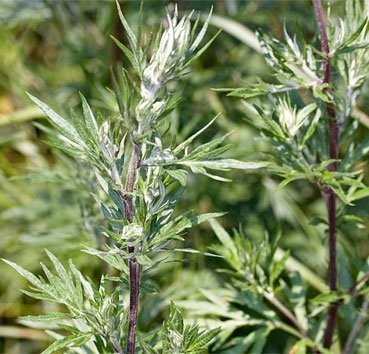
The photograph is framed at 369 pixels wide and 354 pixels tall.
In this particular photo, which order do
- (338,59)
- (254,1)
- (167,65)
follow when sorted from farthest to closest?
(254,1), (338,59), (167,65)

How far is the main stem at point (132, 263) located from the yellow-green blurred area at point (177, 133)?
1.74ft

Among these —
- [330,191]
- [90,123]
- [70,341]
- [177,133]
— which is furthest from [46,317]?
[177,133]

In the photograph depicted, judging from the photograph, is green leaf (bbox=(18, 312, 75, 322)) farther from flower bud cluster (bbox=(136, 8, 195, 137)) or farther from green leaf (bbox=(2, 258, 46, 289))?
flower bud cluster (bbox=(136, 8, 195, 137))

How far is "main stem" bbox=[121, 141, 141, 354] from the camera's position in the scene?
59 cm

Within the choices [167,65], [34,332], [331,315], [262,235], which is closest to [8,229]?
[34,332]

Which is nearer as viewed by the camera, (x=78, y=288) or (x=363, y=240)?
(x=78, y=288)

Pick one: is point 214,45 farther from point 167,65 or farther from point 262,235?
point 167,65

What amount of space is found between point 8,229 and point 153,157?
100cm

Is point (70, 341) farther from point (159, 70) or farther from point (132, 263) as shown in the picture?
point (159, 70)

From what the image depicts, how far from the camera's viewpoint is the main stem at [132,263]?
590mm

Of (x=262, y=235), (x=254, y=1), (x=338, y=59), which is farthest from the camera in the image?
(x=254, y=1)

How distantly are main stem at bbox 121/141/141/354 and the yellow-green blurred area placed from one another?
1.74 feet

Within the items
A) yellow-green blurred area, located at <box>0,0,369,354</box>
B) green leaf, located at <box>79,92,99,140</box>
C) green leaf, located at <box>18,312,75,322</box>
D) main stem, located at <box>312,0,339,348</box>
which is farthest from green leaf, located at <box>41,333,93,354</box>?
yellow-green blurred area, located at <box>0,0,369,354</box>

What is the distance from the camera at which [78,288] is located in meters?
0.63
